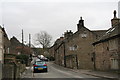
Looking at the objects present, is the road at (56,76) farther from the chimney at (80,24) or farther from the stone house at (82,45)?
the chimney at (80,24)

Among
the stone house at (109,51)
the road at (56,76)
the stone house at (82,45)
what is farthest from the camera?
the stone house at (82,45)

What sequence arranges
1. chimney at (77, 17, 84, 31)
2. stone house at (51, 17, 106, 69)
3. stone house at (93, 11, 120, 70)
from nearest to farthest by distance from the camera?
stone house at (93, 11, 120, 70) < stone house at (51, 17, 106, 69) < chimney at (77, 17, 84, 31)

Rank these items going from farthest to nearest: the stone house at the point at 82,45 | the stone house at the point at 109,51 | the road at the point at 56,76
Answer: the stone house at the point at 82,45
the stone house at the point at 109,51
the road at the point at 56,76

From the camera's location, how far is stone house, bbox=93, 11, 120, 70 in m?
23.2

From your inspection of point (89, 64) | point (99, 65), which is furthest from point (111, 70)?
point (89, 64)

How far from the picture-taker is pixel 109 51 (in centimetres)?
2558

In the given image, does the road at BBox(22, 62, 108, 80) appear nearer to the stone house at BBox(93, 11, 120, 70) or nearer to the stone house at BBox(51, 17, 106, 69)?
the stone house at BBox(93, 11, 120, 70)

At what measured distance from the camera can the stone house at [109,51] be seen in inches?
915

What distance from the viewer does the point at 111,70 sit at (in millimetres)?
24859

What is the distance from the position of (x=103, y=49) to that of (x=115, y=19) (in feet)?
19.9

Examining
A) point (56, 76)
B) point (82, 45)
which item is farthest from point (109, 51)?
point (82, 45)

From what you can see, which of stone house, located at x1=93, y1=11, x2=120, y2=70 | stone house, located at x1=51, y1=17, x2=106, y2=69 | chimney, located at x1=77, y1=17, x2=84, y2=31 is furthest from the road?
chimney, located at x1=77, y1=17, x2=84, y2=31

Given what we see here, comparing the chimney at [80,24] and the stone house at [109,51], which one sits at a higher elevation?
the chimney at [80,24]

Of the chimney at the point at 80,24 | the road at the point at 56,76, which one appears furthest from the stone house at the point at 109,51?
the chimney at the point at 80,24
